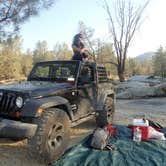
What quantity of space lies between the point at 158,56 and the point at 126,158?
56.1 metres

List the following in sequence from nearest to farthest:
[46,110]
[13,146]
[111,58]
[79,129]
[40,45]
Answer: [46,110]
[13,146]
[79,129]
[111,58]
[40,45]

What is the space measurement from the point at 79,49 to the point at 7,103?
8.23 feet

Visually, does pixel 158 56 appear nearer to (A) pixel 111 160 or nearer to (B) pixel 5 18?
(B) pixel 5 18

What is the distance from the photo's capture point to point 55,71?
21.3 ft

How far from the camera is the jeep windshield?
20.4 feet

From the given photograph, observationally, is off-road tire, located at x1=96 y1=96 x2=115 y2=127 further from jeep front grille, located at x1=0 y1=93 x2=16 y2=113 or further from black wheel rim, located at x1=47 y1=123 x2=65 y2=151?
jeep front grille, located at x1=0 y1=93 x2=16 y2=113

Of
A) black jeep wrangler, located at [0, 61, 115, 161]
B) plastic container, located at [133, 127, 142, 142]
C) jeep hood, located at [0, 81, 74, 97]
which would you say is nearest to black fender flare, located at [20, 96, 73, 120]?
black jeep wrangler, located at [0, 61, 115, 161]

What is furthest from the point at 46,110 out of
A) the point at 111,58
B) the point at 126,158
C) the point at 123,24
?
the point at 111,58

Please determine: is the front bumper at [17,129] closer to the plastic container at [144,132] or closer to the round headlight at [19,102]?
the round headlight at [19,102]

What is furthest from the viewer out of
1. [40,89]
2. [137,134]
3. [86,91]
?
[86,91]

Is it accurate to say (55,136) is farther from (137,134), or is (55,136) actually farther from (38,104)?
(137,134)

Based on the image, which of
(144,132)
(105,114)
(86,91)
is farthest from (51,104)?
(105,114)

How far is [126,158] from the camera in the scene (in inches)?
182

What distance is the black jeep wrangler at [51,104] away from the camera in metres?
4.69
